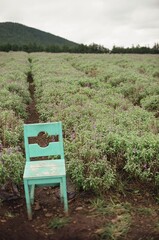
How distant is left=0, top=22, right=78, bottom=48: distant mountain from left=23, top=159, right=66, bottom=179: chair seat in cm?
13309

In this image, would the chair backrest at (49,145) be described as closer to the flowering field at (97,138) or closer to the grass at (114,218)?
the flowering field at (97,138)

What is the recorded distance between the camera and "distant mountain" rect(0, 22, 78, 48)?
139 m

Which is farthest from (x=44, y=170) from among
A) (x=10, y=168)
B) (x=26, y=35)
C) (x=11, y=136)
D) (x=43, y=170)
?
(x=26, y=35)

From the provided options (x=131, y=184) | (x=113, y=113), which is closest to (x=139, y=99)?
(x=113, y=113)

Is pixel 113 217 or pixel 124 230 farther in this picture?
pixel 113 217

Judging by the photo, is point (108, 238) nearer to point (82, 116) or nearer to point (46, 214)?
point (46, 214)

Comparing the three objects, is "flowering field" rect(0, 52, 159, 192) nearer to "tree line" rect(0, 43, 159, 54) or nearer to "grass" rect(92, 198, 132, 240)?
"grass" rect(92, 198, 132, 240)

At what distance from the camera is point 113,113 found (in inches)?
423

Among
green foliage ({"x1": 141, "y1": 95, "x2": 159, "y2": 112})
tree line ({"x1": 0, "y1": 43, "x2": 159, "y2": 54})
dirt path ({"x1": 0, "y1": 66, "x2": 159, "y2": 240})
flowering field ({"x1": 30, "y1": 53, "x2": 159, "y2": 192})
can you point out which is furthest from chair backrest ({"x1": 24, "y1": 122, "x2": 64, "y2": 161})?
tree line ({"x1": 0, "y1": 43, "x2": 159, "y2": 54})

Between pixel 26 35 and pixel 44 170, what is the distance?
14826cm

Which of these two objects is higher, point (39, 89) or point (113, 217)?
point (39, 89)

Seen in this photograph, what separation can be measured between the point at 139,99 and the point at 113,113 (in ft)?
17.7

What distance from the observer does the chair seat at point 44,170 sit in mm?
5785

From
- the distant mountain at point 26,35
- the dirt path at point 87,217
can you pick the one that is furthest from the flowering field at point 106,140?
the distant mountain at point 26,35
